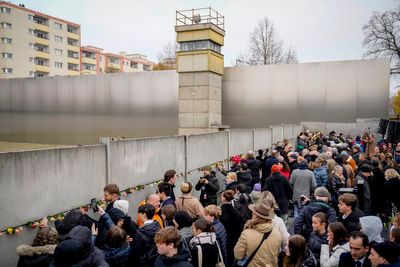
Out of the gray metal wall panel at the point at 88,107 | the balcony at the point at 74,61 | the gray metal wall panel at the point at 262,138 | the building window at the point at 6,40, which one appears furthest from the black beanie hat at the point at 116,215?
the balcony at the point at 74,61

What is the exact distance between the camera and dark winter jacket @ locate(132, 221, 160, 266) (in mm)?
4206

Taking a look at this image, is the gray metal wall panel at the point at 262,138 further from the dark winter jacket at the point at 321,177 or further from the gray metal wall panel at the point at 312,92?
the gray metal wall panel at the point at 312,92

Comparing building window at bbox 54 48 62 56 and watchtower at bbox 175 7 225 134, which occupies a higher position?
building window at bbox 54 48 62 56

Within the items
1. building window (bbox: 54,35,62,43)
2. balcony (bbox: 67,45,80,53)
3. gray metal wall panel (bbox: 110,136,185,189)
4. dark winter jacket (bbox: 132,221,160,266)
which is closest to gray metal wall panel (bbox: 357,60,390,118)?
gray metal wall panel (bbox: 110,136,185,189)

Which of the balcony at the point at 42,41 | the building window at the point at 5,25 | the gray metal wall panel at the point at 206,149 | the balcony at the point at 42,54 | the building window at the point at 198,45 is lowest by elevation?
the gray metal wall panel at the point at 206,149

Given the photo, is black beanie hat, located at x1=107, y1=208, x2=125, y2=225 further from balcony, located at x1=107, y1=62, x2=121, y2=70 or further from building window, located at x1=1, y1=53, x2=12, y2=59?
balcony, located at x1=107, y1=62, x2=121, y2=70

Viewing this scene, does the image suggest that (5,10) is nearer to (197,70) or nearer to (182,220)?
(197,70)

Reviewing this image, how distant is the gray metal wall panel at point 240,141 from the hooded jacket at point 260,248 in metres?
9.20

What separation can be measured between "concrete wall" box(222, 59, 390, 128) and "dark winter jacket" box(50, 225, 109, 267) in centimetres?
2483

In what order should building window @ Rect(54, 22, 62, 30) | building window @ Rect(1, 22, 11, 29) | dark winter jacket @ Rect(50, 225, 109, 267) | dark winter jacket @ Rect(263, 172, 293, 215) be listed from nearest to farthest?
1. dark winter jacket @ Rect(50, 225, 109, 267)
2. dark winter jacket @ Rect(263, 172, 293, 215)
3. building window @ Rect(1, 22, 11, 29)
4. building window @ Rect(54, 22, 62, 30)

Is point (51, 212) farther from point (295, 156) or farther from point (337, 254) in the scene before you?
point (295, 156)

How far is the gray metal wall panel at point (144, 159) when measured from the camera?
24.4 feet

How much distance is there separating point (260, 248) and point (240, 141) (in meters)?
10.4

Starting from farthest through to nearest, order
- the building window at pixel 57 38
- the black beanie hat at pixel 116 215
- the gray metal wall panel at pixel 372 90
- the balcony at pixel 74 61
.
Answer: the balcony at pixel 74 61 < the building window at pixel 57 38 < the gray metal wall panel at pixel 372 90 < the black beanie hat at pixel 116 215
